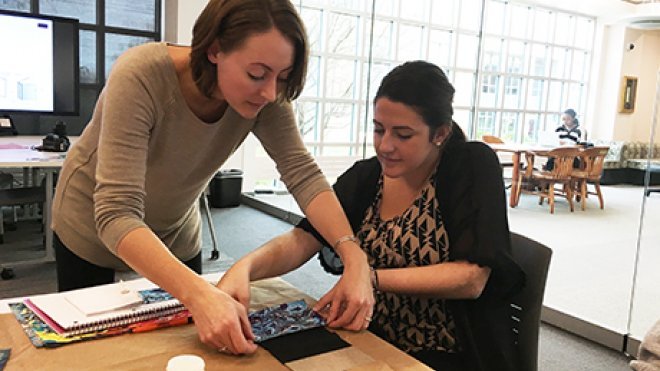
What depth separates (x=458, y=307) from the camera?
1.30m

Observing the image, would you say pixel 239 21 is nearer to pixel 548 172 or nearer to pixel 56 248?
pixel 56 248

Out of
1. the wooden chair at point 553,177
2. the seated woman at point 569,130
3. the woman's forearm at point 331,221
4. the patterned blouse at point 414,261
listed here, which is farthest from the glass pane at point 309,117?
the woman's forearm at point 331,221

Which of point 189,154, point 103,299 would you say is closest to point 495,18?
point 189,154

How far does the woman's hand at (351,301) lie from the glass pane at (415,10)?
12.8 feet

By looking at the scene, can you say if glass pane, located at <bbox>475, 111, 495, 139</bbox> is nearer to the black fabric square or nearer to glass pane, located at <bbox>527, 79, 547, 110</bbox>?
glass pane, located at <bbox>527, 79, 547, 110</bbox>

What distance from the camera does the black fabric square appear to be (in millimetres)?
965

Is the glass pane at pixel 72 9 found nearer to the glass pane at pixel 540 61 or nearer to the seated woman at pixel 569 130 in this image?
the glass pane at pixel 540 61

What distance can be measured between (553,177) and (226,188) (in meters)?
3.16

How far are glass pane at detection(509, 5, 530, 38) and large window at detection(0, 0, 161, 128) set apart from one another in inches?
132

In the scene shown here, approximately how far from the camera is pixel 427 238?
1377 millimetres

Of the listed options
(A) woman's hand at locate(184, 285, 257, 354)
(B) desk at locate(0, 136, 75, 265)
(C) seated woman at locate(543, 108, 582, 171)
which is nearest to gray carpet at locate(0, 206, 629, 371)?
(B) desk at locate(0, 136, 75, 265)

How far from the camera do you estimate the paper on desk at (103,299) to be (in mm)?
1086

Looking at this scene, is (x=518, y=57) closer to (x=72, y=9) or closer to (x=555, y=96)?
(x=555, y=96)

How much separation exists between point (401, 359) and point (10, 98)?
409 centimetres
